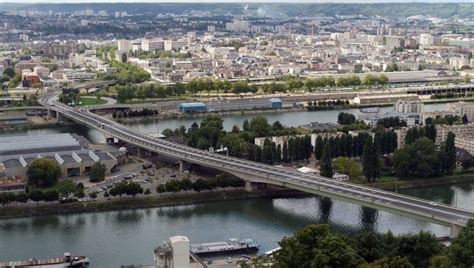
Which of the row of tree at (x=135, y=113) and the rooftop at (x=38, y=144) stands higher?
the rooftop at (x=38, y=144)

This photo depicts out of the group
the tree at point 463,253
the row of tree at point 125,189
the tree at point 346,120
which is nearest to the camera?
the tree at point 463,253

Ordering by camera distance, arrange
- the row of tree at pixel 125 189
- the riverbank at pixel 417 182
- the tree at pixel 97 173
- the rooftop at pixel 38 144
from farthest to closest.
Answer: the rooftop at pixel 38 144 < the tree at pixel 97 173 < the riverbank at pixel 417 182 < the row of tree at pixel 125 189

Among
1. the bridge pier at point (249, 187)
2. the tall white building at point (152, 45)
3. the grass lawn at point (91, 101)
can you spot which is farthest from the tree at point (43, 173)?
the tall white building at point (152, 45)

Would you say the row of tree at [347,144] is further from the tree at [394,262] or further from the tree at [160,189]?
the tree at [394,262]

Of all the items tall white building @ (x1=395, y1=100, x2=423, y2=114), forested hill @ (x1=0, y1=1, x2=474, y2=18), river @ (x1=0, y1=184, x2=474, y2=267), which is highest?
forested hill @ (x1=0, y1=1, x2=474, y2=18)

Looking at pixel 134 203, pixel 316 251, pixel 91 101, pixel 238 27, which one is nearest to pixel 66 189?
pixel 134 203

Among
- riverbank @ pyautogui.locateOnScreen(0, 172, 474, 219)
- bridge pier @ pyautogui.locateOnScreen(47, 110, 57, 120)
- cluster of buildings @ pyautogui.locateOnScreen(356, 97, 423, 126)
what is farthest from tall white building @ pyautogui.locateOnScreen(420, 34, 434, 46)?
riverbank @ pyautogui.locateOnScreen(0, 172, 474, 219)

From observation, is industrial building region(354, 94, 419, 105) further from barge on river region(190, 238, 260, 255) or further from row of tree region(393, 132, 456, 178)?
barge on river region(190, 238, 260, 255)

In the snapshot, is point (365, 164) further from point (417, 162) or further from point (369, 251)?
point (369, 251)

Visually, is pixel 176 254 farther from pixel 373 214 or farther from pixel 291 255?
pixel 373 214

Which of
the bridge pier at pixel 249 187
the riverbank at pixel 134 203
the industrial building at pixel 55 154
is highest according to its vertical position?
the industrial building at pixel 55 154
